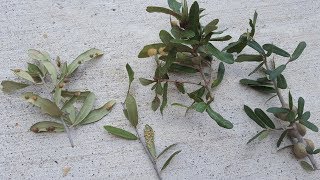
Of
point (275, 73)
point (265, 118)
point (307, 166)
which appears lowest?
point (307, 166)

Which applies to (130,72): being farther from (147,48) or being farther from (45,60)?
(45,60)

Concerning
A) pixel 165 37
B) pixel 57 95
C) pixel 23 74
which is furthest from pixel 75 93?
pixel 165 37

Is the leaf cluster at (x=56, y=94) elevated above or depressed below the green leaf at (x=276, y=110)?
above

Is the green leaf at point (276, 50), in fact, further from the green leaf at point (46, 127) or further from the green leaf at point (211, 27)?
the green leaf at point (46, 127)

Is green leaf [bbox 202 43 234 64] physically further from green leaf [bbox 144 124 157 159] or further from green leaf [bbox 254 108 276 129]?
green leaf [bbox 144 124 157 159]

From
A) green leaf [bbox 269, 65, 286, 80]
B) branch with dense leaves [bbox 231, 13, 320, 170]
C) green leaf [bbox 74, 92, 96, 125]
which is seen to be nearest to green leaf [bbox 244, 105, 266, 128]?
branch with dense leaves [bbox 231, 13, 320, 170]

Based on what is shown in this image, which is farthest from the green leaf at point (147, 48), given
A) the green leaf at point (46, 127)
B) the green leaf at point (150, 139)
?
the green leaf at point (46, 127)
